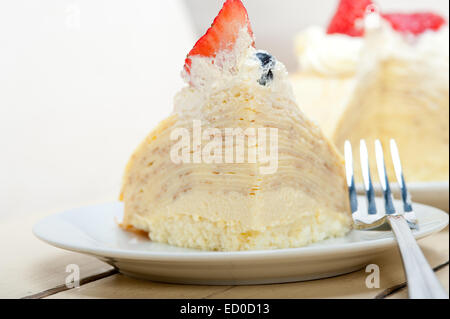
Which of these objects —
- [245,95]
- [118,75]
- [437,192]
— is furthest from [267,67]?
[118,75]

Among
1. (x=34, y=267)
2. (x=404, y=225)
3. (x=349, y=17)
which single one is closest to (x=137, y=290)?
(x=34, y=267)

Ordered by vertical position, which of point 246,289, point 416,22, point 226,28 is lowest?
point 246,289

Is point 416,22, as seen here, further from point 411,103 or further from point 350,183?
point 350,183

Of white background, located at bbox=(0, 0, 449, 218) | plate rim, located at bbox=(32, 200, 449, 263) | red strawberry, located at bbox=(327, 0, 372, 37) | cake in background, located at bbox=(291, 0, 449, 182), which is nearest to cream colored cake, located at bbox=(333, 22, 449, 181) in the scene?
cake in background, located at bbox=(291, 0, 449, 182)

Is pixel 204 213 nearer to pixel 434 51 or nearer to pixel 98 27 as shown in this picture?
pixel 434 51

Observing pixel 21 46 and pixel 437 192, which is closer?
pixel 437 192

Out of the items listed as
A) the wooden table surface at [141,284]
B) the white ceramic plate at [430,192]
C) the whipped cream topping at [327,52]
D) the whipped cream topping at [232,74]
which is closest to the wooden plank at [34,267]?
the wooden table surface at [141,284]
